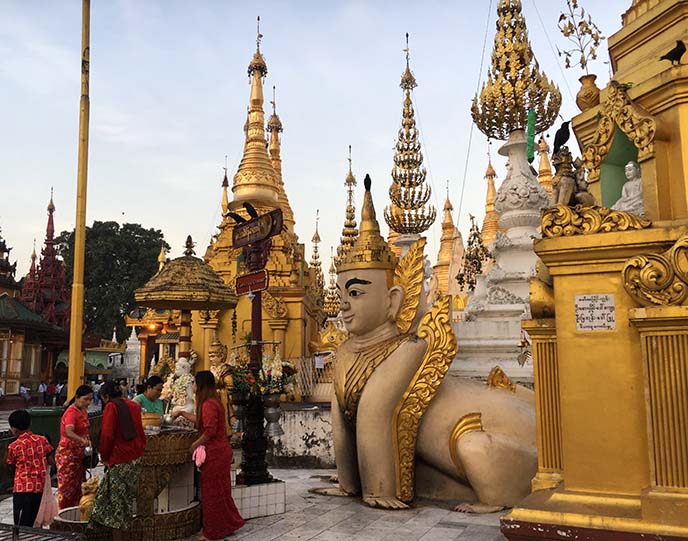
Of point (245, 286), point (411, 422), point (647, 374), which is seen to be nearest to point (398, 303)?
point (411, 422)

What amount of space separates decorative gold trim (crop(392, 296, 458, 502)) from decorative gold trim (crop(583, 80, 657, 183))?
263 cm

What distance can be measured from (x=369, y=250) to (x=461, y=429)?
97.4 inches

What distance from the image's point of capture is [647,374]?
421cm

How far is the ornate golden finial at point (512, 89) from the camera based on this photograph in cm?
1504

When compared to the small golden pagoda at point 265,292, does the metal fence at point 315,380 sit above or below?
below

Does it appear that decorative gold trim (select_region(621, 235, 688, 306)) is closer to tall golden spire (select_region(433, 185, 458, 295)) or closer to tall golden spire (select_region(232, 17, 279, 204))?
tall golden spire (select_region(232, 17, 279, 204))

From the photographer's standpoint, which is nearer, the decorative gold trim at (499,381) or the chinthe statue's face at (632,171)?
the chinthe statue's face at (632,171)

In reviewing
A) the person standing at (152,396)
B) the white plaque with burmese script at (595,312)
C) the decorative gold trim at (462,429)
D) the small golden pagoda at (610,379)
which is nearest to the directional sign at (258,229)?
the person standing at (152,396)

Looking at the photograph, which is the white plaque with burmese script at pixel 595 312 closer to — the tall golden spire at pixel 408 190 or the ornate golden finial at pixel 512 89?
the ornate golden finial at pixel 512 89

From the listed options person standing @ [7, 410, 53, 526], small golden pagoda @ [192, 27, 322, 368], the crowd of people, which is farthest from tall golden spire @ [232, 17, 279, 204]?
person standing @ [7, 410, 53, 526]

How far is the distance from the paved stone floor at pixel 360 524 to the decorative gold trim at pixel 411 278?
2251mm

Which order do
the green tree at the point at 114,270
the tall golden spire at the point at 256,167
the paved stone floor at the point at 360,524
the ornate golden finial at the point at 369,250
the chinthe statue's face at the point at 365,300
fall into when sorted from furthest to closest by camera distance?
the green tree at the point at 114,270, the tall golden spire at the point at 256,167, the ornate golden finial at the point at 369,250, the chinthe statue's face at the point at 365,300, the paved stone floor at the point at 360,524

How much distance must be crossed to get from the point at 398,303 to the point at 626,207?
9.53 feet

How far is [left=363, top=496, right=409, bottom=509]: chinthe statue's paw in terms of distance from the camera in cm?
703
